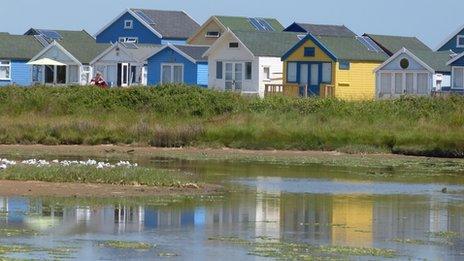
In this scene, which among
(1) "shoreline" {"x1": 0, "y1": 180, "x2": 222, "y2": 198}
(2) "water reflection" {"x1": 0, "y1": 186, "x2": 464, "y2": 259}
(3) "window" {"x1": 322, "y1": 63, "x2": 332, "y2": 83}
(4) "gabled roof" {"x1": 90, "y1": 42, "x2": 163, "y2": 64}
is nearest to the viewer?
(2) "water reflection" {"x1": 0, "y1": 186, "x2": 464, "y2": 259}

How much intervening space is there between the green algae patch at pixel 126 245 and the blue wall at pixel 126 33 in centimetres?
7240

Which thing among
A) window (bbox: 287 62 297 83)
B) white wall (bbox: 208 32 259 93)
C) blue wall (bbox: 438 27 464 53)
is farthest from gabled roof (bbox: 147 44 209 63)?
blue wall (bbox: 438 27 464 53)

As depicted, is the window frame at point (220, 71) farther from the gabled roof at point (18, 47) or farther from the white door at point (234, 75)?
the gabled roof at point (18, 47)

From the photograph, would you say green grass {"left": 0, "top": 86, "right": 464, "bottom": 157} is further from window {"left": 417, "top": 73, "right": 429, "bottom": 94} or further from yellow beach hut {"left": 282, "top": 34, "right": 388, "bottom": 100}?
yellow beach hut {"left": 282, "top": 34, "right": 388, "bottom": 100}

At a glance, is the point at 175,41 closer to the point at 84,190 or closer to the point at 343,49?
the point at 343,49

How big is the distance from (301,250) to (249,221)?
3.95 metres

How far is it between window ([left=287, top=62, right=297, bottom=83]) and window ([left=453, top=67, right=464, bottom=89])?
29.8 ft

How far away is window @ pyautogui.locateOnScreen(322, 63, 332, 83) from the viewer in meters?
70.9

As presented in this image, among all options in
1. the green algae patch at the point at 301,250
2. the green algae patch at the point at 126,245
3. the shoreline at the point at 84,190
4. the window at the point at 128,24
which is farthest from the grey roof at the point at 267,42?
the green algae patch at the point at 126,245

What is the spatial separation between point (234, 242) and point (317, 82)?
4977 cm

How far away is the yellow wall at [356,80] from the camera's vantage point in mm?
70500

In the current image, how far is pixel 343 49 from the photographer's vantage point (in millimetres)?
71688

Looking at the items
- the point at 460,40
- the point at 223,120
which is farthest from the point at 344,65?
the point at 223,120

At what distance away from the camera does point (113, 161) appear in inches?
1529
